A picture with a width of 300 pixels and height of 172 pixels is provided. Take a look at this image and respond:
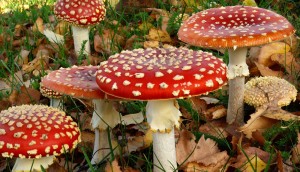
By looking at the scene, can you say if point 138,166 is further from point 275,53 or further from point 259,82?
point 275,53

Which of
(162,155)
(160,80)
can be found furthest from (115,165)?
(160,80)

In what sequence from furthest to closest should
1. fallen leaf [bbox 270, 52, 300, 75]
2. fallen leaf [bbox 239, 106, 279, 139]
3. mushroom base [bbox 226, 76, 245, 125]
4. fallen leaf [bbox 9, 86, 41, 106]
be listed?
fallen leaf [bbox 270, 52, 300, 75] < fallen leaf [bbox 9, 86, 41, 106] < mushroom base [bbox 226, 76, 245, 125] < fallen leaf [bbox 239, 106, 279, 139]

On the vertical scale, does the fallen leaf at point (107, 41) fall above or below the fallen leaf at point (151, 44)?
below

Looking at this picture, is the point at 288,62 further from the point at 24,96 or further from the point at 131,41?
the point at 24,96

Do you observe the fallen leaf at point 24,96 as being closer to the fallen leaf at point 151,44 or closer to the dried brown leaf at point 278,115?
the fallen leaf at point 151,44

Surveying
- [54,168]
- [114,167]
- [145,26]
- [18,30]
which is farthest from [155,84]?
[18,30]

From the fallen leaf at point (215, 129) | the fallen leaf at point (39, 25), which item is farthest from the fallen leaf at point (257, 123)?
the fallen leaf at point (39, 25)

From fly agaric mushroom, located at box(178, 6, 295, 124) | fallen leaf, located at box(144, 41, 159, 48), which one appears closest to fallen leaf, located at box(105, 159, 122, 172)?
fly agaric mushroom, located at box(178, 6, 295, 124)

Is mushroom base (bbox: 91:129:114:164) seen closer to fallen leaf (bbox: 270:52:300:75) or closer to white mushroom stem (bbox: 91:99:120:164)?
white mushroom stem (bbox: 91:99:120:164)
